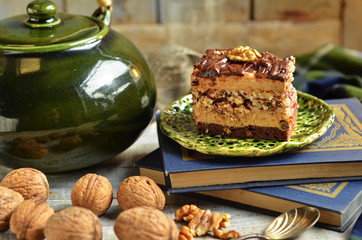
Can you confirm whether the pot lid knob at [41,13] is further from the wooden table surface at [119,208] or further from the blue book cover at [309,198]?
the blue book cover at [309,198]

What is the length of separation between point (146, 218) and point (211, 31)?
1.67 metres

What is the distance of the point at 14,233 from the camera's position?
0.98 m

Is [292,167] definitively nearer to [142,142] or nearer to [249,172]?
[249,172]

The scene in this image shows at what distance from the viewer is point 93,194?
1.02 metres

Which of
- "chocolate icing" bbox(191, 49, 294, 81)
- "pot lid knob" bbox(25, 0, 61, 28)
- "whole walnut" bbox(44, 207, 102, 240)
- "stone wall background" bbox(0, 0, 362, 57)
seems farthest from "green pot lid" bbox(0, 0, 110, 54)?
"stone wall background" bbox(0, 0, 362, 57)

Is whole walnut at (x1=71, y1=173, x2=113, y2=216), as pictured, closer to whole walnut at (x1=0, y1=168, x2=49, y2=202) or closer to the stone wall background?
whole walnut at (x1=0, y1=168, x2=49, y2=202)

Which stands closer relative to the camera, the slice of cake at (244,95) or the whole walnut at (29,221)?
the whole walnut at (29,221)

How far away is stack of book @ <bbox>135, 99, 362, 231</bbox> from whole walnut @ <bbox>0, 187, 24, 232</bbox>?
1.01ft

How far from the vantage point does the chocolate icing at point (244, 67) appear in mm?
1106

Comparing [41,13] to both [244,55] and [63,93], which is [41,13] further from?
[244,55]

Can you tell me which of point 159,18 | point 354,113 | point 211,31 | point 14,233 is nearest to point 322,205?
point 354,113

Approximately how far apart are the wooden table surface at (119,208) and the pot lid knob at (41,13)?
0.37 m

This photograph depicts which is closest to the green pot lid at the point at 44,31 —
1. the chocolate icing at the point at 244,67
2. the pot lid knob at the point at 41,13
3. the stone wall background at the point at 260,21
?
the pot lid knob at the point at 41,13

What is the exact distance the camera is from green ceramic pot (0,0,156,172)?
3.62ft
